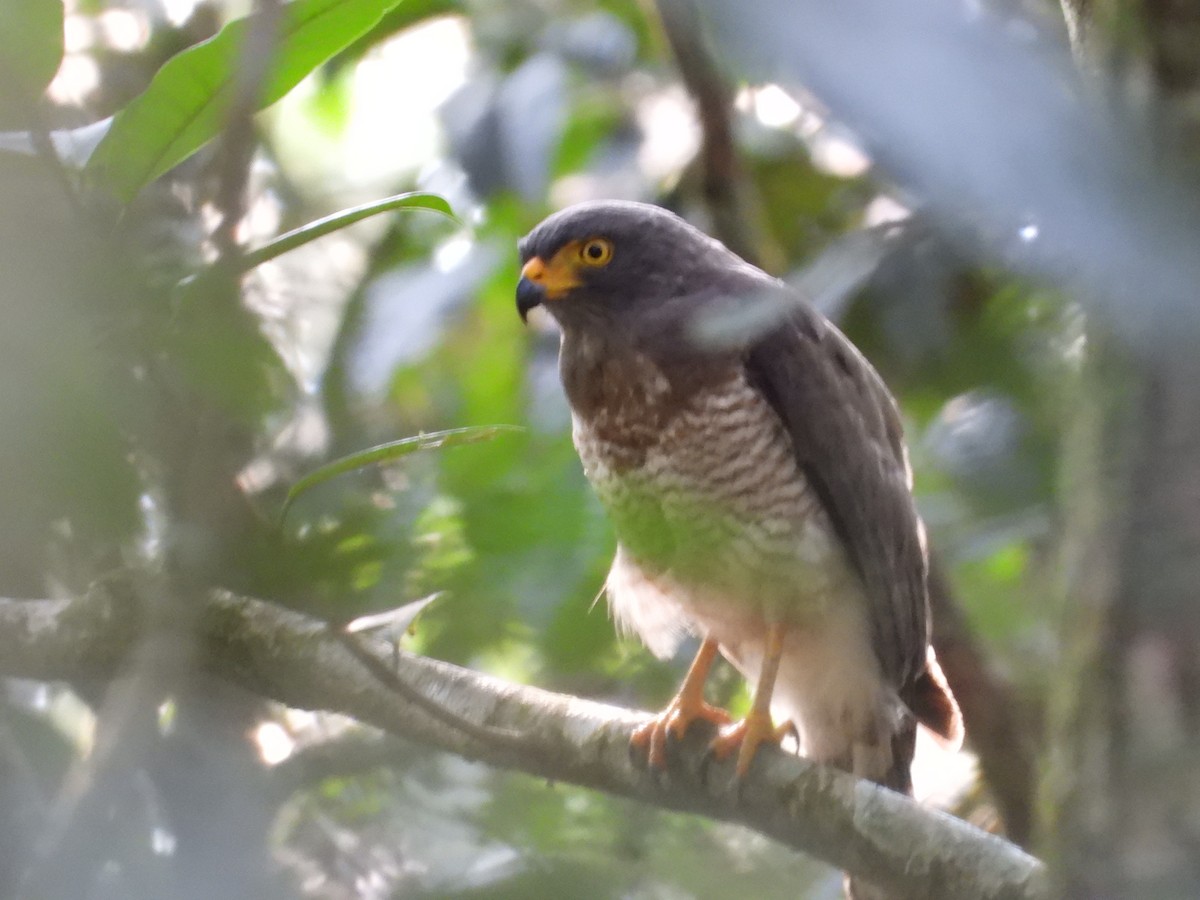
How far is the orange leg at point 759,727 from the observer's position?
2369 mm

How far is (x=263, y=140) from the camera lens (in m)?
2.39

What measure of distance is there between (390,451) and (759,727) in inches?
48.7

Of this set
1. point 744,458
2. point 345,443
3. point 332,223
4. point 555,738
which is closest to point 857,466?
point 744,458

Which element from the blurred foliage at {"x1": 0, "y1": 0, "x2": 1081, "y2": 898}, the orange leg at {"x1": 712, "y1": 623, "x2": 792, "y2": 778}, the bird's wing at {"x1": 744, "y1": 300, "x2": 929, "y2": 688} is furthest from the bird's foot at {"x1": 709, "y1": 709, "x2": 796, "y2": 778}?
the bird's wing at {"x1": 744, "y1": 300, "x2": 929, "y2": 688}

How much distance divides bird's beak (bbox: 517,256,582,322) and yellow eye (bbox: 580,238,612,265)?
4cm

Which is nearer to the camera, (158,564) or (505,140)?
(158,564)

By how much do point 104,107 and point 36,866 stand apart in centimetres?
159

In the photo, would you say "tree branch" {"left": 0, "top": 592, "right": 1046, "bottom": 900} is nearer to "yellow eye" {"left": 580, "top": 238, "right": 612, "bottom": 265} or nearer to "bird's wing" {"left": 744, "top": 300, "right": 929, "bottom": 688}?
"bird's wing" {"left": 744, "top": 300, "right": 929, "bottom": 688}

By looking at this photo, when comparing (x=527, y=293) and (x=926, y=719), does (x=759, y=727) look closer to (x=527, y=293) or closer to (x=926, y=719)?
(x=926, y=719)

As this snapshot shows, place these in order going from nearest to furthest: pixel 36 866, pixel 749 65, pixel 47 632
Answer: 1. pixel 36 866
2. pixel 749 65
3. pixel 47 632

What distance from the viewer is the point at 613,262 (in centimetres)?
269

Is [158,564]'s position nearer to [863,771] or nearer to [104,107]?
[104,107]

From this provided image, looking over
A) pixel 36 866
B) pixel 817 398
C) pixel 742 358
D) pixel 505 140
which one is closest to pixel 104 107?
pixel 505 140

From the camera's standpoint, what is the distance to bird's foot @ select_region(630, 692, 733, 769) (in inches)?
91.1
